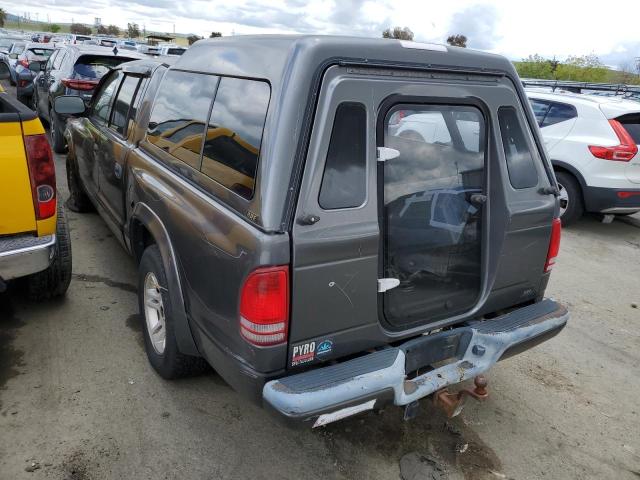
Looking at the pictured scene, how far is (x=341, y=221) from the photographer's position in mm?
2045

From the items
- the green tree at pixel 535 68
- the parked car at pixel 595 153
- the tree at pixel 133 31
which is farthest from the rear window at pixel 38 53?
the tree at pixel 133 31

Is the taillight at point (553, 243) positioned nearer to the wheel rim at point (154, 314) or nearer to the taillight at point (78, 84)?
the wheel rim at point (154, 314)

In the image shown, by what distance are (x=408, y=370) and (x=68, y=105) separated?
12.7 feet

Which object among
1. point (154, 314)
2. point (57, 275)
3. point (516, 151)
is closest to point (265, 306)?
point (154, 314)

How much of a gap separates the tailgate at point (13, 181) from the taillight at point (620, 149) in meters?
6.32

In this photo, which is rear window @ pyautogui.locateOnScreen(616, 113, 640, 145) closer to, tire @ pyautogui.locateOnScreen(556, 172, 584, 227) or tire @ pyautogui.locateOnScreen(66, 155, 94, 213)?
tire @ pyautogui.locateOnScreen(556, 172, 584, 227)

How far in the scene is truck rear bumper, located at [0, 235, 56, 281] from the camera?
2807 mm

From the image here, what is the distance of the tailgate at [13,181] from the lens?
8.98ft

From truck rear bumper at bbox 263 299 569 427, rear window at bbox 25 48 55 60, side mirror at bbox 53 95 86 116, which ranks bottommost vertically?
truck rear bumper at bbox 263 299 569 427

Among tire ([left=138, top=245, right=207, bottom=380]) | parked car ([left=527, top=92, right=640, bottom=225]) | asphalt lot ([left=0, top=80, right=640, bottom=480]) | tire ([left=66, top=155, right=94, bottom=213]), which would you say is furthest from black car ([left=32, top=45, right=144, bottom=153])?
parked car ([left=527, top=92, right=640, bottom=225])

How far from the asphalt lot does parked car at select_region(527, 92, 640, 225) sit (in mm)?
3205

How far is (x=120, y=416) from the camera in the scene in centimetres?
270

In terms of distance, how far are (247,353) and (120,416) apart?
1.11 m

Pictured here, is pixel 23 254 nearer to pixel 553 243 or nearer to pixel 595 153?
pixel 553 243
